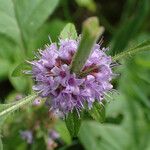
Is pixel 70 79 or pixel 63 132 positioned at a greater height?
pixel 70 79

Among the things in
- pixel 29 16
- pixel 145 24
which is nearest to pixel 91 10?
pixel 145 24

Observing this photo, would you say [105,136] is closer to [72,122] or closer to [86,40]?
[72,122]

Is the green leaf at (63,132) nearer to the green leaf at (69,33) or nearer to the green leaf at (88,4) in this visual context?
the green leaf at (69,33)

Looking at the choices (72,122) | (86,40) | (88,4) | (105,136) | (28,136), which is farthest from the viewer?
(88,4)

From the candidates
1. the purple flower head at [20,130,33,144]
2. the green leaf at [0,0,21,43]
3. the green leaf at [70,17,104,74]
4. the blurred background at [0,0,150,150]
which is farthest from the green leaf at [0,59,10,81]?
the green leaf at [70,17,104,74]

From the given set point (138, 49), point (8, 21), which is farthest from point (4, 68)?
point (138, 49)

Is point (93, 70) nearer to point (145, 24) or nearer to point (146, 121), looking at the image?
point (146, 121)
